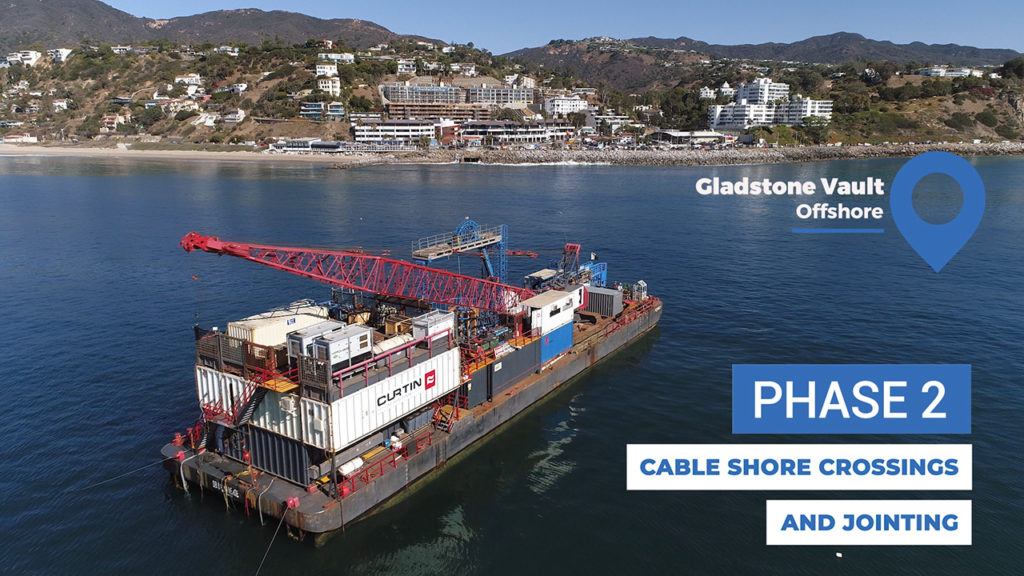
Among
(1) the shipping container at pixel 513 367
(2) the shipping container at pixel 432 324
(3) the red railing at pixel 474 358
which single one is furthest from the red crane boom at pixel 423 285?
(2) the shipping container at pixel 432 324

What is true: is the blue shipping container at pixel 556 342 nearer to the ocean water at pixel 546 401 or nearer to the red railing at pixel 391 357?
the ocean water at pixel 546 401

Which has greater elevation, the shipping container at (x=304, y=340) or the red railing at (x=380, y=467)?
the shipping container at (x=304, y=340)

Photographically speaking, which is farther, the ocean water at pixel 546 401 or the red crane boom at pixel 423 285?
the red crane boom at pixel 423 285

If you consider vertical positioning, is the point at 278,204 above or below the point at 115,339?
above

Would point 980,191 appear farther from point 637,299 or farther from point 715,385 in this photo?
point 715,385

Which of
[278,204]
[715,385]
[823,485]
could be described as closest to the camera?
[823,485]

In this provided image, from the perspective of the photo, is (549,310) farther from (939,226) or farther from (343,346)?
(939,226)

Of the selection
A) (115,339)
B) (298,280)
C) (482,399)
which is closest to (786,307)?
(482,399)
